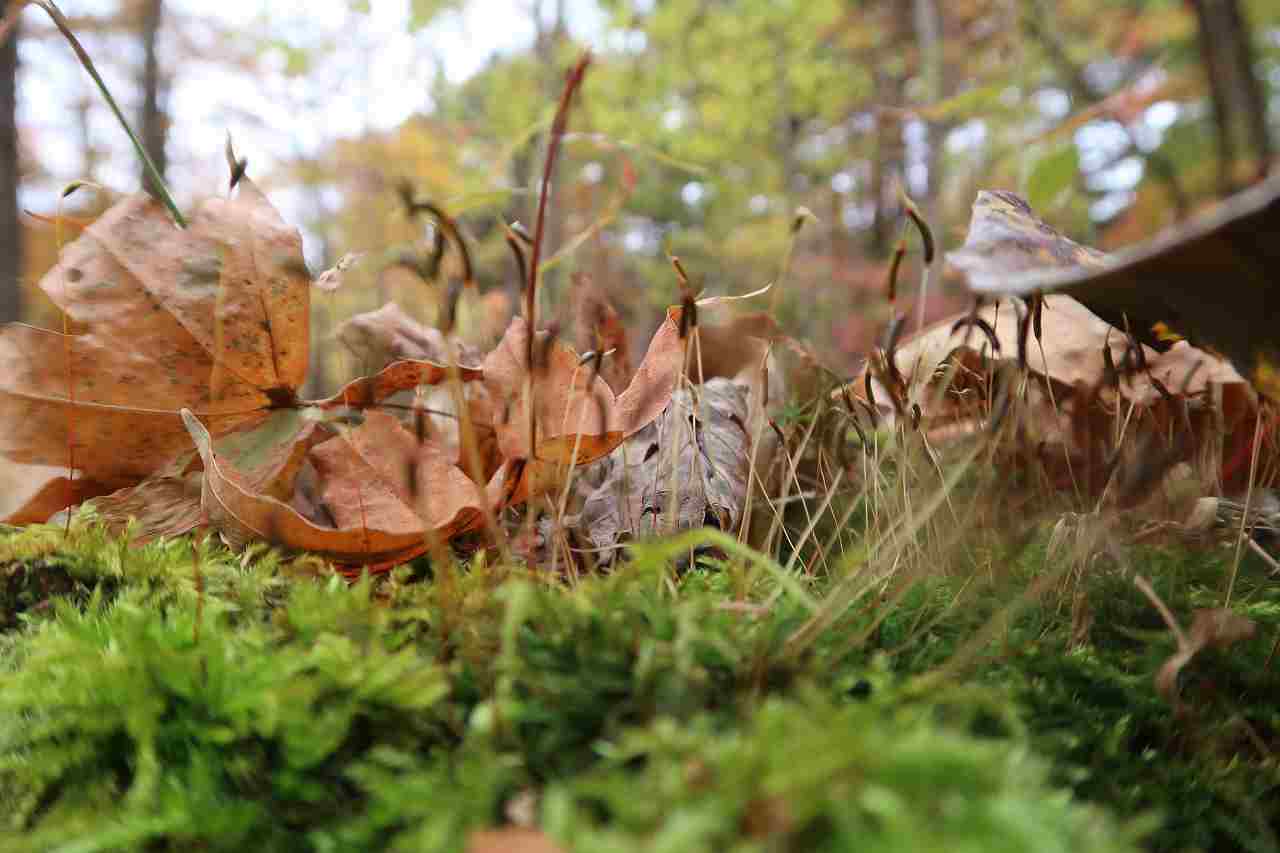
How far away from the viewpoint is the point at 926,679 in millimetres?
444

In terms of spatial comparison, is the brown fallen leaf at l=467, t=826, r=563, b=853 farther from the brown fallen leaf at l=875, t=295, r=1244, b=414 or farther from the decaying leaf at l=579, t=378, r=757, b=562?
the brown fallen leaf at l=875, t=295, r=1244, b=414

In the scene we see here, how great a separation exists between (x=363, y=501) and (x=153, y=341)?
28cm

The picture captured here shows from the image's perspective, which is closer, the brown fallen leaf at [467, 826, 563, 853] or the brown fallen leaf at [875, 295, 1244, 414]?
the brown fallen leaf at [467, 826, 563, 853]

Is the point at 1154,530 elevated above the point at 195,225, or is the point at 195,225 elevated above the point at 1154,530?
the point at 195,225

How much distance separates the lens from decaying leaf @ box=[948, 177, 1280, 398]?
447mm

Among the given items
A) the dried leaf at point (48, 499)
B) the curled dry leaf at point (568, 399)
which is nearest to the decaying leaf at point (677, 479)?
the curled dry leaf at point (568, 399)

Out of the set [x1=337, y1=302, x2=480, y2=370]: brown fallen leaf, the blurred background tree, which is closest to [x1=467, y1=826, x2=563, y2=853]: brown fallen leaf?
[x1=337, y1=302, x2=480, y2=370]: brown fallen leaf

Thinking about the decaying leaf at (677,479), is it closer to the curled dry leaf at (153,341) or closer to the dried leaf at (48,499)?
the curled dry leaf at (153,341)

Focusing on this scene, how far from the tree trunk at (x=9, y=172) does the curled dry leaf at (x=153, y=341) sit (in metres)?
3.71

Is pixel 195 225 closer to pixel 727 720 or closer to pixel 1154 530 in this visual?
pixel 727 720

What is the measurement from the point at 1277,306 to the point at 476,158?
885cm

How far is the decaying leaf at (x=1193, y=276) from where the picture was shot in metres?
0.45

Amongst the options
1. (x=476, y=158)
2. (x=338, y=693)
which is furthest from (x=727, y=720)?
(x=476, y=158)

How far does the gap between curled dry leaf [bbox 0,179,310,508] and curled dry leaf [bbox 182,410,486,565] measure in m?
0.10
